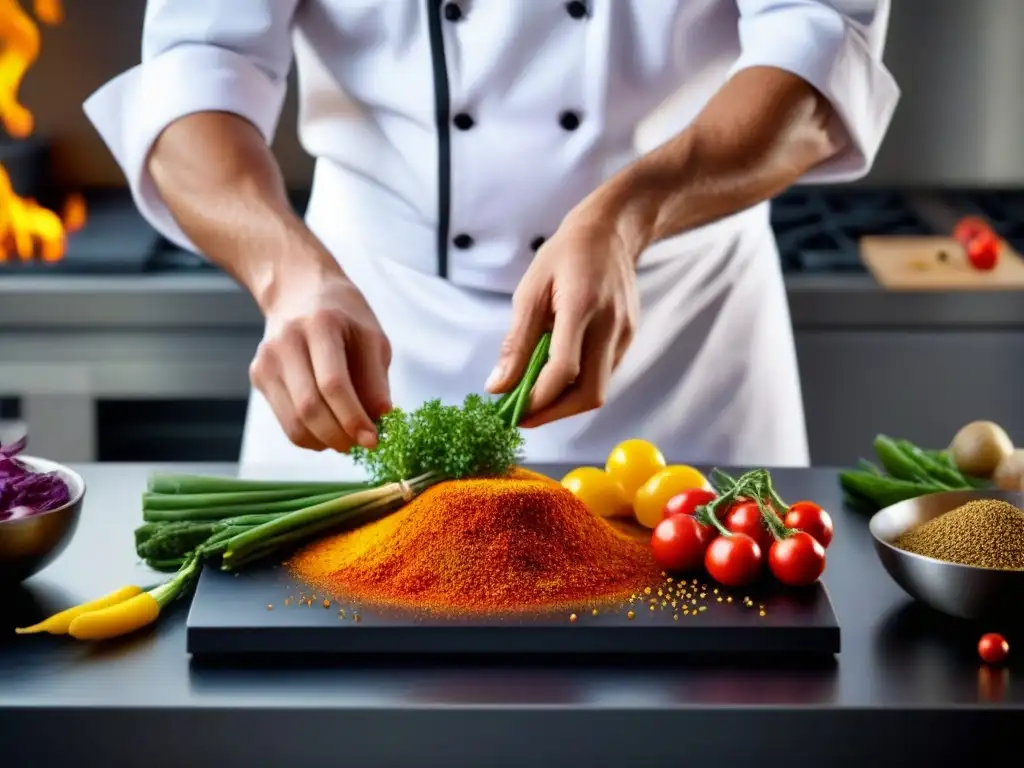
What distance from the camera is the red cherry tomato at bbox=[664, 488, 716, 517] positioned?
4.12ft

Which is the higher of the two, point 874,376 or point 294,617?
point 294,617

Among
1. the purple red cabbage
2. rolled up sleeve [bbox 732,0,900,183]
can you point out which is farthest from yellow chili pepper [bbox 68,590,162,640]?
rolled up sleeve [bbox 732,0,900,183]

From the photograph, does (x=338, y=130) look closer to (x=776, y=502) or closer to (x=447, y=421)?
(x=447, y=421)

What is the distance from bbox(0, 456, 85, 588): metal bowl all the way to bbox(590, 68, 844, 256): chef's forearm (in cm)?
63

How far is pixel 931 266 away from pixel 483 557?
5.52 feet

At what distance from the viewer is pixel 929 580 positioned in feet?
3.76

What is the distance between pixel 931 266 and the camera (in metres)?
2.62

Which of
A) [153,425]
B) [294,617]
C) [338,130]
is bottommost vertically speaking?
A: [153,425]

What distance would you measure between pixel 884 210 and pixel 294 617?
2141 mm

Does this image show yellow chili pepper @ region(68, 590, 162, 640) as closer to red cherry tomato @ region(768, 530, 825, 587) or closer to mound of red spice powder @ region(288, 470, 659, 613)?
mound of red spice powder @ region(288, 470, 659, 613)

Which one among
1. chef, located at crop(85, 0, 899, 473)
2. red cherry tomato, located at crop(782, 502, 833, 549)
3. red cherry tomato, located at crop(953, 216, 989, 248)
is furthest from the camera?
red cherry tomato, located at crop(953, 216, 989, 248)

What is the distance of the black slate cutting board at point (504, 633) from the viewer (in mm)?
1095

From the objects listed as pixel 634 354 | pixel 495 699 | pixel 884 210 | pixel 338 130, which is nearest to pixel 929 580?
pixel 495 699

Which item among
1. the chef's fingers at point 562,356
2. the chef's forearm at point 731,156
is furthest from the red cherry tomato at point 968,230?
the chef's fingers at point 562,356
